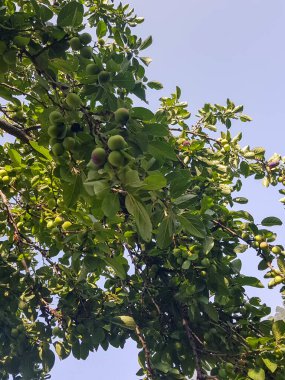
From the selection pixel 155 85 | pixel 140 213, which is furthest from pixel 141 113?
pixel 155 85

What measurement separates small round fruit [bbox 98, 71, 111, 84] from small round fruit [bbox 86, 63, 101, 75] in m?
0.05

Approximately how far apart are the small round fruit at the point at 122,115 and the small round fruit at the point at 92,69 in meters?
0.33

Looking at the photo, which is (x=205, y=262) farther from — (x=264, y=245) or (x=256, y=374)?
(x=256, y=374)

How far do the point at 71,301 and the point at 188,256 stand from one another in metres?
1.17

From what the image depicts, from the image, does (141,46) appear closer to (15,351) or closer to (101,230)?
(101,230)

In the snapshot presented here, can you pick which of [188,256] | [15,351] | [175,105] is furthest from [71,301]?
[175,105]

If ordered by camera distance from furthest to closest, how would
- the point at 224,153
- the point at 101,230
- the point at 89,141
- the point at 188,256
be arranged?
the point at 224,153 < the point at 188,256 < the point at 101,230 < the point at 89,141

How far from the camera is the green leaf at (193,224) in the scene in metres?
2.12

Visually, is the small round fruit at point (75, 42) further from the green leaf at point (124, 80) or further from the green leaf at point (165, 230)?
the green leaf at point (165, 230)

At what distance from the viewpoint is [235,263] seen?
349 centimetres

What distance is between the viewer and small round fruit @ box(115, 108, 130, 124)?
6.38 feet

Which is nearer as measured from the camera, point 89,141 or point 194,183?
point 89,141

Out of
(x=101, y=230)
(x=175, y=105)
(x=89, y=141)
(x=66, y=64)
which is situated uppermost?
(x=175, y=105)

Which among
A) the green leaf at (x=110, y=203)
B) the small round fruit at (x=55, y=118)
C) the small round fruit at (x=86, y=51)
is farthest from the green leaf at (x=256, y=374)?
the small round fruit at (x=86, y=51)
